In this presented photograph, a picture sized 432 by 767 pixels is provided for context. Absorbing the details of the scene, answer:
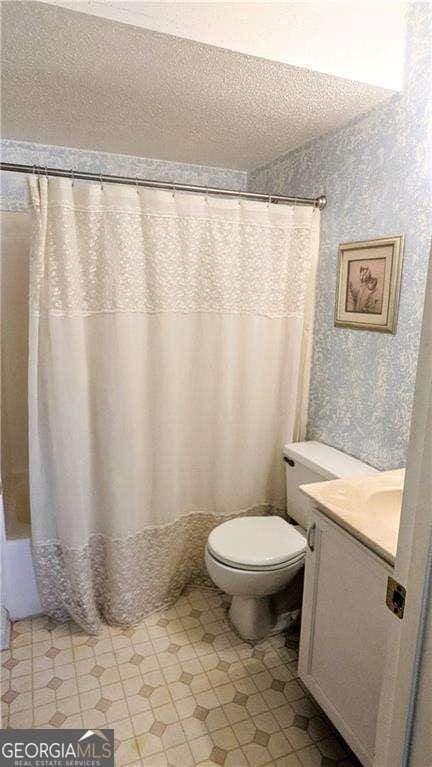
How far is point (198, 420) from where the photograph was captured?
2029mm

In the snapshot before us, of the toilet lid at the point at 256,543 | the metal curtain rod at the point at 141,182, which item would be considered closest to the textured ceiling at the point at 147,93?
the metal curtain rod at the point at 141,182

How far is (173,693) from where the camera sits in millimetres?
1610

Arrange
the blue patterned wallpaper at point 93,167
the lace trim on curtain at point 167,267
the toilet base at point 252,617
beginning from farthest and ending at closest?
the blue patterned wallpaper at point 93,167 < the toilet base at point 252,617 < the lace trim on curtain at point 167,267

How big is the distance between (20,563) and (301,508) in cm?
125

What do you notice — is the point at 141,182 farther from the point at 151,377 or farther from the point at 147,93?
the point at 151,377

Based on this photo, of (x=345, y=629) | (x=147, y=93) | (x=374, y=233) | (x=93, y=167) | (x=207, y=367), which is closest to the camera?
(x=345, y=629)

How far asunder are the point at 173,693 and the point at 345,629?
776 mm

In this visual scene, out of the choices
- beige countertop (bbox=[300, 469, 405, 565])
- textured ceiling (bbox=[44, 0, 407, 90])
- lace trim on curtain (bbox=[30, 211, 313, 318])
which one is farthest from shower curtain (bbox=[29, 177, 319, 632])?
beige countertop (bbox=[300, 469, 405, 565])

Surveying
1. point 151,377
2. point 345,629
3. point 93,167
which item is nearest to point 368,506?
point 345,629

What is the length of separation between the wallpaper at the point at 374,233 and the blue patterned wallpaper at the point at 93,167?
0.48 m

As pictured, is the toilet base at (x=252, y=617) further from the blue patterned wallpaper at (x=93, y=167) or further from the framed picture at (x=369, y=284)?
the blue patterned wallpaper at (x=93, y=167)

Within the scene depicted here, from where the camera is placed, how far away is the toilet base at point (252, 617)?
183 cm

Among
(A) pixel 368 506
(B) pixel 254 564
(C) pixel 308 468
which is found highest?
(A) pixel 368 506

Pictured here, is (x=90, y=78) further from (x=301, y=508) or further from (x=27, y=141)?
(x=301, y=508)
